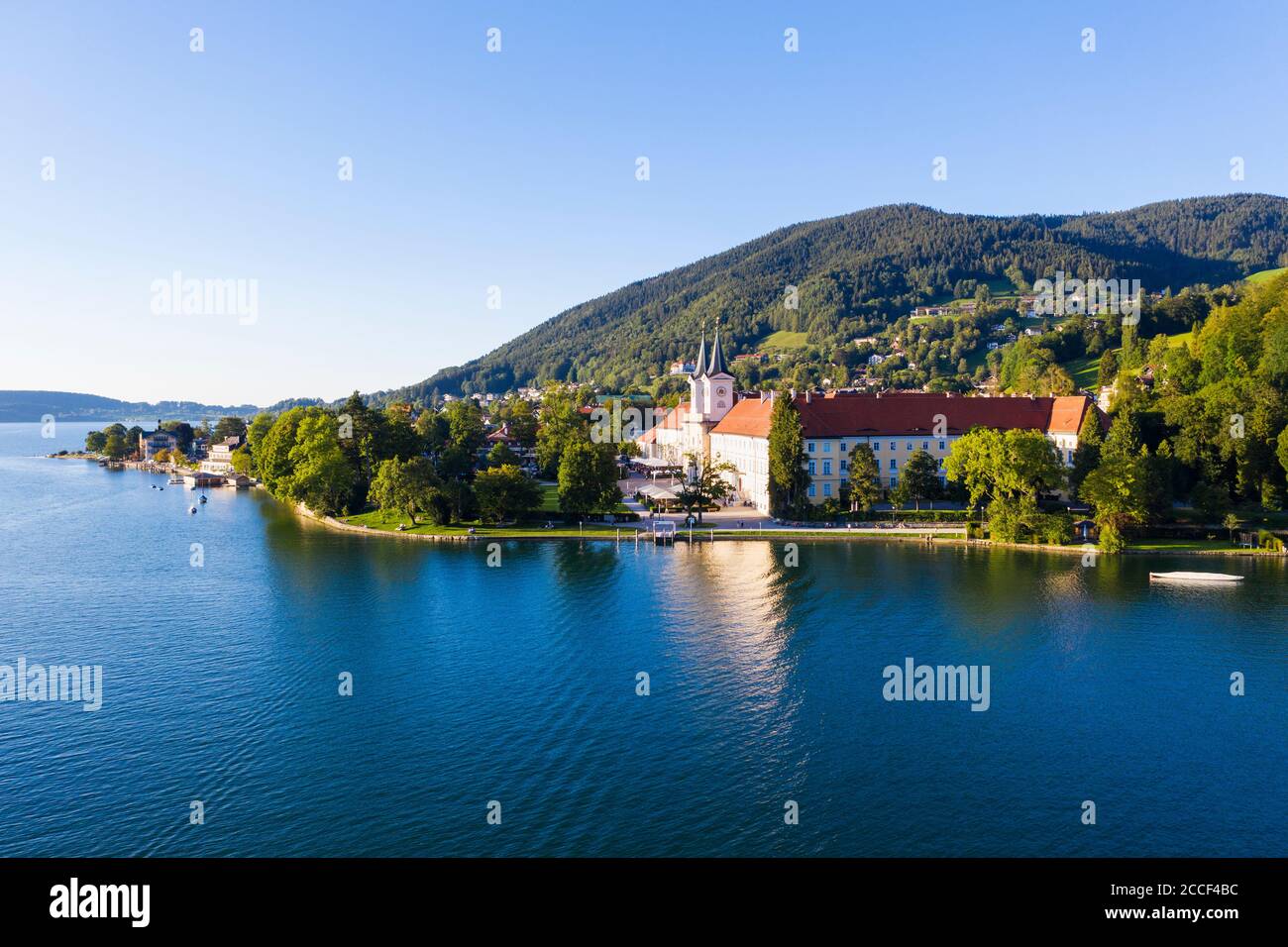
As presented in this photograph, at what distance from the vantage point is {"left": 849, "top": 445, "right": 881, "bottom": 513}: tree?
6050cm

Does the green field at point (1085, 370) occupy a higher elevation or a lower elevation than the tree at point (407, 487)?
higher

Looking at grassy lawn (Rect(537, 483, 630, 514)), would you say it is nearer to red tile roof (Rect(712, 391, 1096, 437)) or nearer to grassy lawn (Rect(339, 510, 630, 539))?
grassy lawn (Rect(339, 510, 630, 539))

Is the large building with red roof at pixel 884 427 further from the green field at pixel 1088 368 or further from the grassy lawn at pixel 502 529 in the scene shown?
the green field at pixel 1088 368

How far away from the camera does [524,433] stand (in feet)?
333

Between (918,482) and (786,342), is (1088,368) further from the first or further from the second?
(786,342)

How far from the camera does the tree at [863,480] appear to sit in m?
60.5

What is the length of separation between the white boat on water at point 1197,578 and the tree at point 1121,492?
7.01 meters

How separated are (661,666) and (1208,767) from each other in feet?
53.6

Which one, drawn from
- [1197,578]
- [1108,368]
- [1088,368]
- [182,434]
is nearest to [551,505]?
[1197,578]

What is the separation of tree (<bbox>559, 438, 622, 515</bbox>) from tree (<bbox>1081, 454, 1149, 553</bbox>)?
3194 cm

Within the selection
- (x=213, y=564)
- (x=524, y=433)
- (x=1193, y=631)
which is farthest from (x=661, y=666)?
(x=524, y=433)

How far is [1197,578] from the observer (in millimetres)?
43312

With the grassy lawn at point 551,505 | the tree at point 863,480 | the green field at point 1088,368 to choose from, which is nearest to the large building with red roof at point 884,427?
the tree at point 863,480

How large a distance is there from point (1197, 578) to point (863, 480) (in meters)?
22.0
